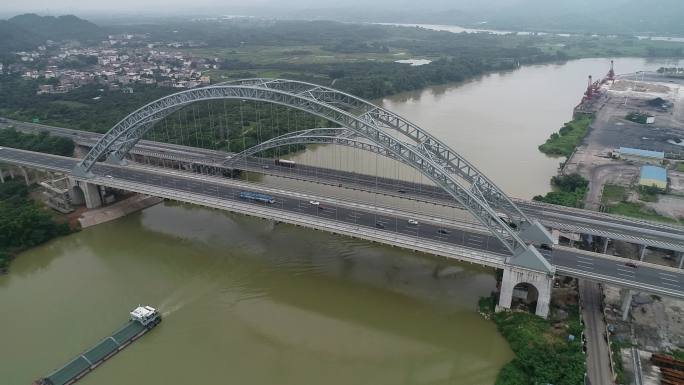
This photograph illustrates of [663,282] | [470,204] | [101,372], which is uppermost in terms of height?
[470,204]

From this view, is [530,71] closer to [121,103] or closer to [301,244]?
[121,103]

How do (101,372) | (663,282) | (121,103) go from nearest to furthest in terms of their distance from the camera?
(101,372) → (663,282) → (121,103)

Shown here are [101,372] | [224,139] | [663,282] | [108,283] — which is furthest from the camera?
[224,139]

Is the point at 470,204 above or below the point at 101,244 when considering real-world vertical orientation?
above

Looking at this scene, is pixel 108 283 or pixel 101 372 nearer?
pixel 101 372

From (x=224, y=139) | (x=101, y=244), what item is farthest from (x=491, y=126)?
(x=101, y=244)

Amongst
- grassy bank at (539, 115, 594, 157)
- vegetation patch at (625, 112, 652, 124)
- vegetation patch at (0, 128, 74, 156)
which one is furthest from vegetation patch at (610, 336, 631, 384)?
vegetation patch at (625, 112, 652, 124)

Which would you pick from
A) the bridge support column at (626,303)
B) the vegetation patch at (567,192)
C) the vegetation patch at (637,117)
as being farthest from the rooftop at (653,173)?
the vegetation patch at (637,117)
